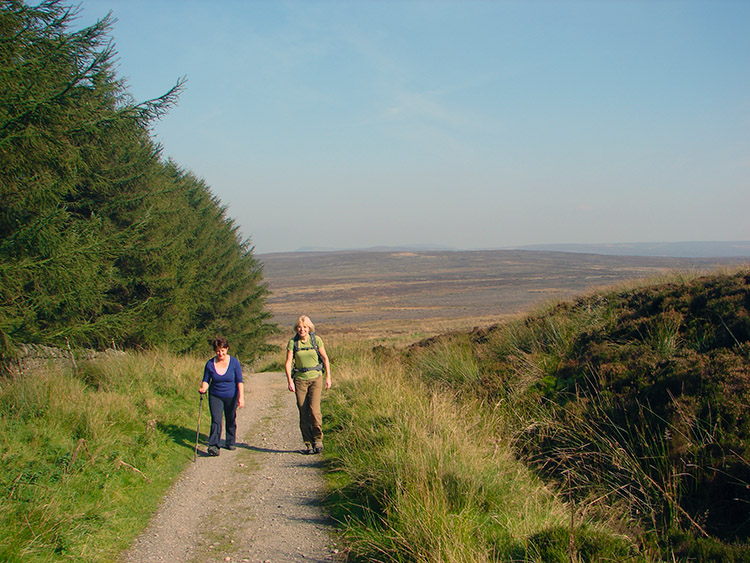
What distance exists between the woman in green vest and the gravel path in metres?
0.35

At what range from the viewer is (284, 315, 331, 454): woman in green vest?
7.20 meters

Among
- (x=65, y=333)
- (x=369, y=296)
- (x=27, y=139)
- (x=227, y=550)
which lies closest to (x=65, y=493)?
(x=227, y=550)

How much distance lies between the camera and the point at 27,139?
809cm

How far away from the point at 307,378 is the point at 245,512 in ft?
7.76

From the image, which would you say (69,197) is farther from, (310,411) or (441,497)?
(441,497)

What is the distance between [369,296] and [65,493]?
8724 cm

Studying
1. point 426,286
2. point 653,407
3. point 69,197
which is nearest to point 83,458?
point 653,407

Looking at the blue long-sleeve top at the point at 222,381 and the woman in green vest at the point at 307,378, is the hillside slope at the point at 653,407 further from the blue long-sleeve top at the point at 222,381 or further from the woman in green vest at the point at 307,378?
the blue long-sleeve top at the point at 222,381

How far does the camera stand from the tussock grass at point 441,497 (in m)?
3.54

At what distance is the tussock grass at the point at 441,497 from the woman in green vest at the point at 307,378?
336 mm

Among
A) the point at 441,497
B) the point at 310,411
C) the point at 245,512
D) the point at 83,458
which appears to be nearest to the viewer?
the point at 441,497

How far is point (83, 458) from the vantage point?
18.7 feet

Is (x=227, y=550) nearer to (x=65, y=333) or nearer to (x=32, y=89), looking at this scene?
(x=65, y=333)

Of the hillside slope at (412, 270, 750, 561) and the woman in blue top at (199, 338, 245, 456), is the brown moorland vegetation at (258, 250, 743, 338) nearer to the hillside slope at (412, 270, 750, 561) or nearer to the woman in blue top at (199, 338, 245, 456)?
the hillside slope at (412, 270, 750, 561)
